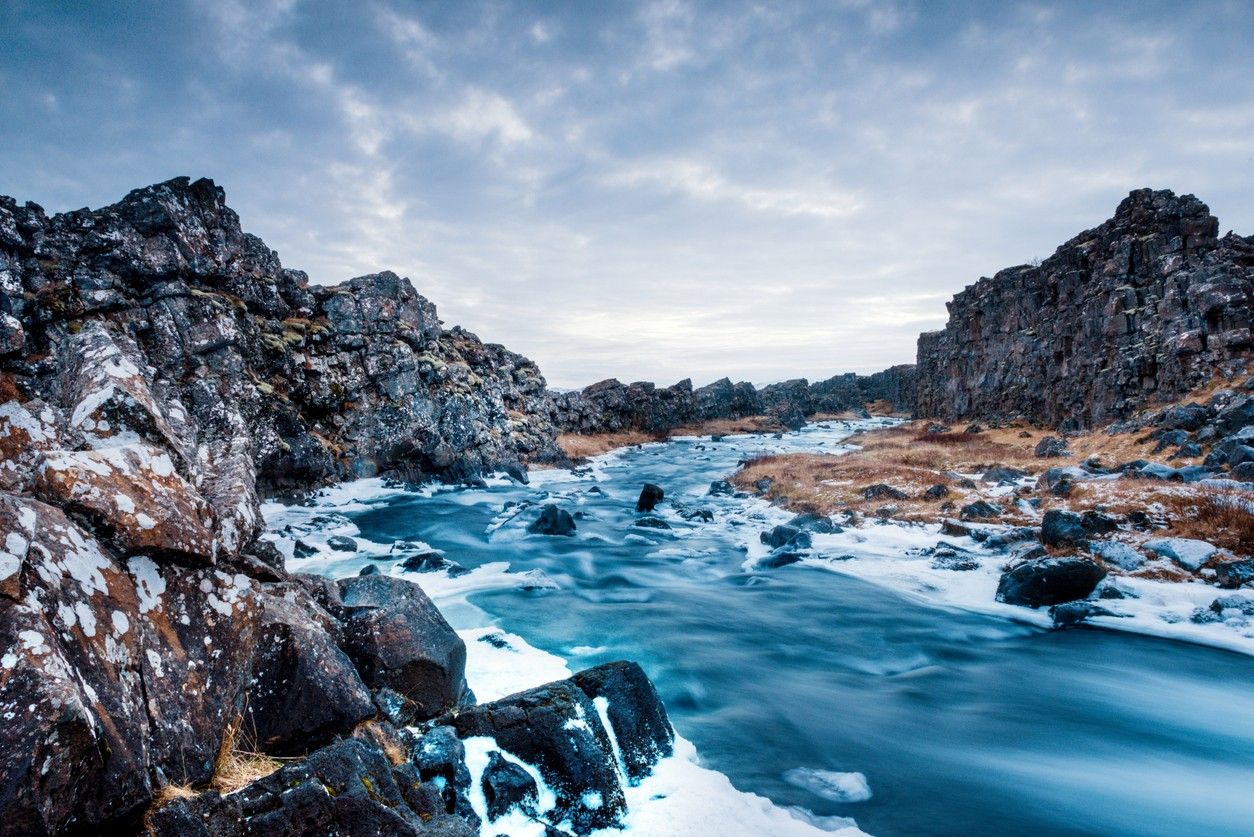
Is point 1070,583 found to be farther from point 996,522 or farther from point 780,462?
point 780,462

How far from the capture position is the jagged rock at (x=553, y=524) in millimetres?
22656

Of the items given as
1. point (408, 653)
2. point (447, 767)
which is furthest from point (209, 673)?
point (408, 653)

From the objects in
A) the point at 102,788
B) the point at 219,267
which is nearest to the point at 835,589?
the point at 102,788

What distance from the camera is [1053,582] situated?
1279cm

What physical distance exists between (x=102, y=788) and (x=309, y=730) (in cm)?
199

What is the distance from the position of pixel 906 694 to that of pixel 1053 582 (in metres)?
5.41

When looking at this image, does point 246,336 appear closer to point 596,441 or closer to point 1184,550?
point 1184,550

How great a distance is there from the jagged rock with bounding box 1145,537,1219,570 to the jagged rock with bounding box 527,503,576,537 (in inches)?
679

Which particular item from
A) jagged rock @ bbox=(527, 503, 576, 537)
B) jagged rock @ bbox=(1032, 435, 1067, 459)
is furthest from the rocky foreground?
jagged rock @ bbox=(1032, 435, 1067, 459)

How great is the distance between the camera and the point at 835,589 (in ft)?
50.1

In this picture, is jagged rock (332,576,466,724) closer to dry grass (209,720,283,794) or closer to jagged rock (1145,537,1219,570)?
dry grass (209,720,283,794)

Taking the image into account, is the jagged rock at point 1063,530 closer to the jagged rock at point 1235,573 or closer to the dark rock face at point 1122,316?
the jagged rock at point 1235,573

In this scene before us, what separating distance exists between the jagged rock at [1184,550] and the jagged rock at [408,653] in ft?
50.6

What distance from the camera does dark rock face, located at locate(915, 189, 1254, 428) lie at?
97.8 feet
